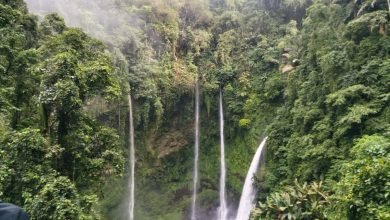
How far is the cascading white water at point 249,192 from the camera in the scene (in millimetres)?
17344

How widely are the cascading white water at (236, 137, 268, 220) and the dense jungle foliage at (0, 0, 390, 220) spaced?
30.9 inches

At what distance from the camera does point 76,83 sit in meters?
9.60

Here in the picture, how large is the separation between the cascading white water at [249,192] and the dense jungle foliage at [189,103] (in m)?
0.78

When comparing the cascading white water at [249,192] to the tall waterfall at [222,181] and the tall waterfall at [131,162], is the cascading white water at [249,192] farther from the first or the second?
the tall waterfall at [131,162]

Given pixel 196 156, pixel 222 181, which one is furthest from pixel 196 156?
pixel 222 181

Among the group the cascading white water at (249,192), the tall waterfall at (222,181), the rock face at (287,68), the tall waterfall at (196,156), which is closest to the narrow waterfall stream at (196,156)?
the tall waterfall at (196,156)

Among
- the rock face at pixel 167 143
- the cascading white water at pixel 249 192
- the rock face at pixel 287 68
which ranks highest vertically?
the rock face at pixel 287 68

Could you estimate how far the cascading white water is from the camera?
1734 centimetres

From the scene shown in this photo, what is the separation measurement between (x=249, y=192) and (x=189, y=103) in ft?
21.4

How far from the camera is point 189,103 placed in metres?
21.5

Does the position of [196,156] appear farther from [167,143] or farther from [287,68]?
[287,68]

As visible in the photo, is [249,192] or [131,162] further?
[131,162]

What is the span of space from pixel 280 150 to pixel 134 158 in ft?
25.7

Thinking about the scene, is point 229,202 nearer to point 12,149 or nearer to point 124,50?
point 124,50
